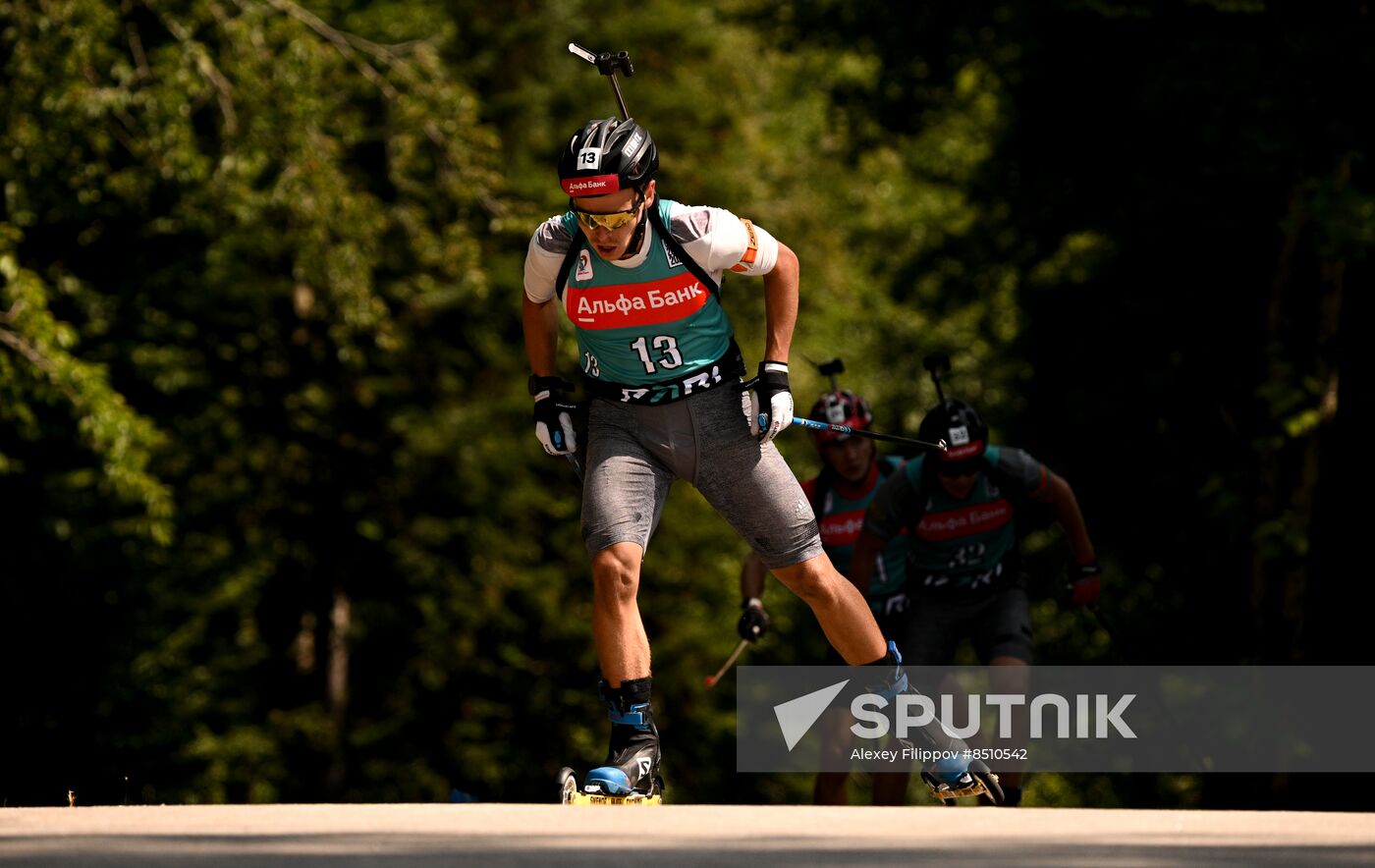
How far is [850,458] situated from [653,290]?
3.60 meters

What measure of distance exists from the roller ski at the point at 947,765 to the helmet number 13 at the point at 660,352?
4.54ft

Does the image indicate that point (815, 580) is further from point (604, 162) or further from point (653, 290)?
point (604, 162)

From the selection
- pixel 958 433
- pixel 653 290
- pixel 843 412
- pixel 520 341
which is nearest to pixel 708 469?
pixel 653 290

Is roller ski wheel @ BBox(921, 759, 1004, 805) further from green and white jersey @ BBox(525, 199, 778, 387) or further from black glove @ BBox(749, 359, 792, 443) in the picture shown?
green and white jersey @ BBox(525, 199, 778, 387)

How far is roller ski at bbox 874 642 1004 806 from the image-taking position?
747 centimetres

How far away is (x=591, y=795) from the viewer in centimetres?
675

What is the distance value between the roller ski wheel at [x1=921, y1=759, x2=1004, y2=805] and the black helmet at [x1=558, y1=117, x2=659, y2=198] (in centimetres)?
267

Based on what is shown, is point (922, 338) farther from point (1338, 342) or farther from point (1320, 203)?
point (1320, 203)

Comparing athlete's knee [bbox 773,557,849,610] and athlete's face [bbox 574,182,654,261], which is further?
athlete's knee [bbox 773,557,849,610]

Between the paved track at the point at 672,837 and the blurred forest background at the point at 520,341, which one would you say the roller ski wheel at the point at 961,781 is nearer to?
the paved track at the point at 672,837

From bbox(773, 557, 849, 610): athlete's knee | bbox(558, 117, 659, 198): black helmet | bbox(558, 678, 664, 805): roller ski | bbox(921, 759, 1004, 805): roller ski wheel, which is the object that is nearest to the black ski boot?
bbox(558, 678, 664, 805): roller ski

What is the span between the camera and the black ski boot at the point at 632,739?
22.4 ft

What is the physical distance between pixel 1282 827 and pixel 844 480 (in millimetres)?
4564

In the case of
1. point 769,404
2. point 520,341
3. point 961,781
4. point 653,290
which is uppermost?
point 520,341
